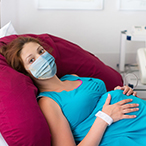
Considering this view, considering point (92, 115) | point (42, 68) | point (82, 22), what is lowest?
point (92, 115)

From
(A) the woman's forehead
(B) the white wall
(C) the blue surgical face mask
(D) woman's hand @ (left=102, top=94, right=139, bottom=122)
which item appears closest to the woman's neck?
(C) the blue surgical face mask

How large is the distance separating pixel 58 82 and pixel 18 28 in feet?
4.32

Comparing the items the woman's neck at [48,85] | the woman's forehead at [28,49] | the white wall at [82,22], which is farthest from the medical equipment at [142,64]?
the woman's forehead at [28,49]

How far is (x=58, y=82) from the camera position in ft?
4.14

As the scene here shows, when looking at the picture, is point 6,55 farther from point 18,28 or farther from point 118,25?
→ point 118,25

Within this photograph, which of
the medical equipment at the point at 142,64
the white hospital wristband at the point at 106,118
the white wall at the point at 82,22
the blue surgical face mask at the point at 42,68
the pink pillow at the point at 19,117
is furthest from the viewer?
the white wall at the point at 82,22

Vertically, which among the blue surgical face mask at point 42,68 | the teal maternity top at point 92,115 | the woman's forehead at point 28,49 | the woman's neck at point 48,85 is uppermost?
the woman's forehead at point 28,49

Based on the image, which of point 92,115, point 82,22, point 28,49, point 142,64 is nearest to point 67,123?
point 92,115

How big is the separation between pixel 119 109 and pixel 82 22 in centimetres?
151

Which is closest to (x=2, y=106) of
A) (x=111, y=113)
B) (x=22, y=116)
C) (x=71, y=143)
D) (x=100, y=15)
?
(x=22, y=116)

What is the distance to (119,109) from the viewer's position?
106 cm

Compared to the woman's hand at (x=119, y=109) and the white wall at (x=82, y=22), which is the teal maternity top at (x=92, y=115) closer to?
the woman's hand at (x=119, y=109)

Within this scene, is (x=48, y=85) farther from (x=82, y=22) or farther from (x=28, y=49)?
(x=82, y=22)

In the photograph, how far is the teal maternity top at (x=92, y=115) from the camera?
3.31ft
